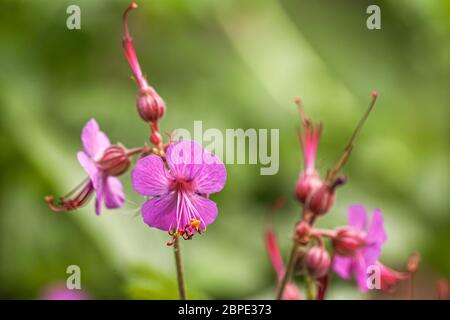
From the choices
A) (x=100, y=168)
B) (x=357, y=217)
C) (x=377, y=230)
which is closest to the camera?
(x=100, y=168)

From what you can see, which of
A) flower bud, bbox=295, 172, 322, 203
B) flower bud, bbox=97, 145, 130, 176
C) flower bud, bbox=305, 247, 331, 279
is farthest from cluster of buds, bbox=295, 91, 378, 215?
flower bud, bbox=97, 145, 130, 176

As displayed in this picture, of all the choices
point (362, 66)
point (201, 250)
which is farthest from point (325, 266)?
point (362, 66)

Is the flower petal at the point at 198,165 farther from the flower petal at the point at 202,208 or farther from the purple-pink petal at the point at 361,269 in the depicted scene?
the purple-pink petal at the point at 361,269

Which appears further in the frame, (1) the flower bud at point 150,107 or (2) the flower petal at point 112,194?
(2) the flower petal at point 112,194

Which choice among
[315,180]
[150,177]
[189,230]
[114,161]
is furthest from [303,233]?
[114,161]

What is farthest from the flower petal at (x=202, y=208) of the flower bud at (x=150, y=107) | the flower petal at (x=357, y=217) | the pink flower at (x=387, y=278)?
the pink flower at (x=387, y=278)

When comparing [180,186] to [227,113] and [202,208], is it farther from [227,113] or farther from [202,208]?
[227,113]

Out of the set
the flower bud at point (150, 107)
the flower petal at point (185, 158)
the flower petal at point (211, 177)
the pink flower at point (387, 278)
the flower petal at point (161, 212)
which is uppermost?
the flower bud at point (150, 107)

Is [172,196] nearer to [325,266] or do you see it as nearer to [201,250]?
[325,266]
